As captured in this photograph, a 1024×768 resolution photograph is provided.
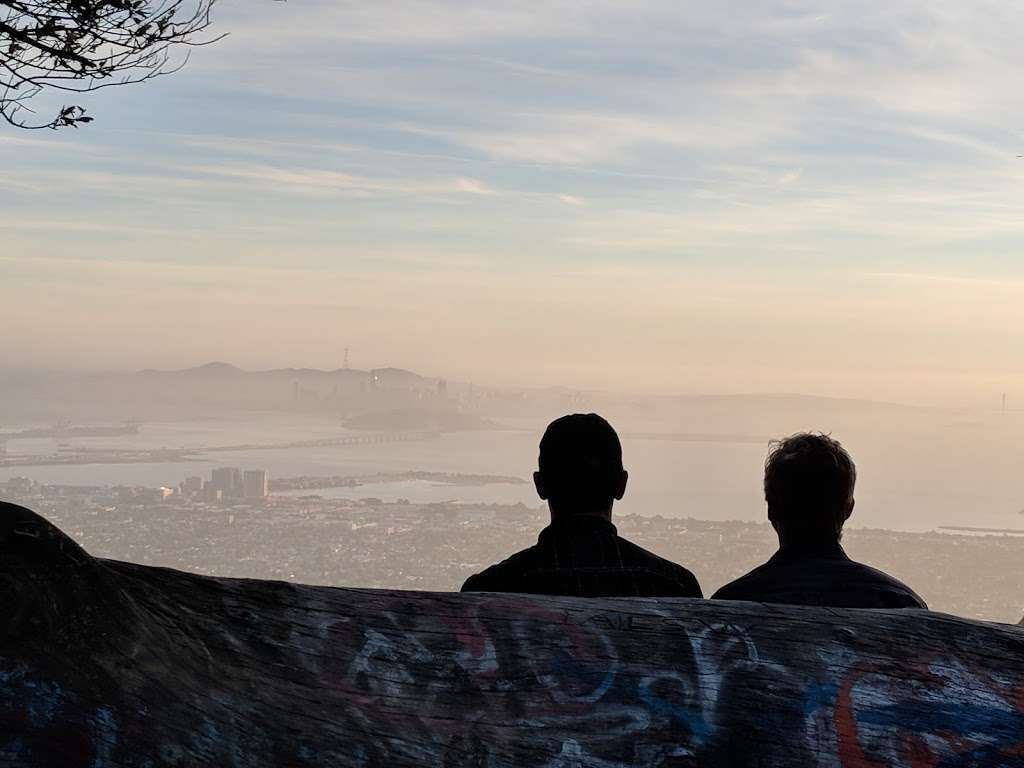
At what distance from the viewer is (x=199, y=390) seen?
460ft

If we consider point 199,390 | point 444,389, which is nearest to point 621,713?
point 444,389

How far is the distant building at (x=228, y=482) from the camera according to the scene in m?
64.6

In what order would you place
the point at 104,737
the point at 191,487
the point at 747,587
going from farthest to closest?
the point at 191,487 < the point at 747,587 < the point at 104,737

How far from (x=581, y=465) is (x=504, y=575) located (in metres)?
0.43

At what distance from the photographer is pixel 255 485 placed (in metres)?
66.2

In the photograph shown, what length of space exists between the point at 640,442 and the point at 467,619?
110 meters

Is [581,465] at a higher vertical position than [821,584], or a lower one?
higher

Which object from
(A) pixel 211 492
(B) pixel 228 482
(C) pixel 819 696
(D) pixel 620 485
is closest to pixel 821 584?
(D) pixel 620 485

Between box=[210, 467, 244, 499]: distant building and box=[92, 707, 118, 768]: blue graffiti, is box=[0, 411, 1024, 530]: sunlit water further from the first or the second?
box=[92, 707, 118, 768]: blue graffiti

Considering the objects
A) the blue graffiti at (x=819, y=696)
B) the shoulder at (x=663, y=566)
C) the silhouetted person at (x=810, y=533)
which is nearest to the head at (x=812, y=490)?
the silhouetted person at (x=810, y=533)

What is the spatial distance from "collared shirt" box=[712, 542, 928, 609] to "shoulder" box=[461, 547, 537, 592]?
0.63m

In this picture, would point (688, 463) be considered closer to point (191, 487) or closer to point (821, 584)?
point (191, 487)

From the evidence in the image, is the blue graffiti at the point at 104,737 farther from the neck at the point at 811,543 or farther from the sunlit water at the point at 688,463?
the sunlit water at the point at 688,463

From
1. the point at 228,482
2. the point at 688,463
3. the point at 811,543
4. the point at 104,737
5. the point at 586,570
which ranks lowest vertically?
the point at 228,482
